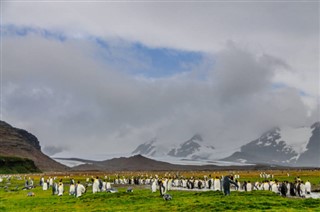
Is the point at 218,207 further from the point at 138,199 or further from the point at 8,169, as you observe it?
the point at 8,169

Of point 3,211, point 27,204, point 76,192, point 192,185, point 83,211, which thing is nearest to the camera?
point 83,211

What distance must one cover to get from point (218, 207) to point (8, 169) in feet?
478

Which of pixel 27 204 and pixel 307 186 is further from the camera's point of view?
pixel 307 186

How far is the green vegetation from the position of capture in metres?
158

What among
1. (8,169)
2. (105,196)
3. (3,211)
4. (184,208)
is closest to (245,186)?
(105,196)

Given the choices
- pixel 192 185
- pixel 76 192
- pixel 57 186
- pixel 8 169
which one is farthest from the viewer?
pixel 8 169

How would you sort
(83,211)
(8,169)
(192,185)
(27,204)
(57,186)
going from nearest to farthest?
(83,211) → (27,204) → (57,186) → (192,185) → (8,169)

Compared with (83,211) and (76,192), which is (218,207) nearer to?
(83,211)

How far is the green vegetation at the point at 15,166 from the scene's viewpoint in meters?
158

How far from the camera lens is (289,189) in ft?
146

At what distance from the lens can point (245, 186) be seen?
53.1 metres

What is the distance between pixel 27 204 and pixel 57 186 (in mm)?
14867

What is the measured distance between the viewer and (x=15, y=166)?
538 feet

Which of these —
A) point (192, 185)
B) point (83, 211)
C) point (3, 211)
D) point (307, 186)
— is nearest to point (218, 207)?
point (83, 211)
